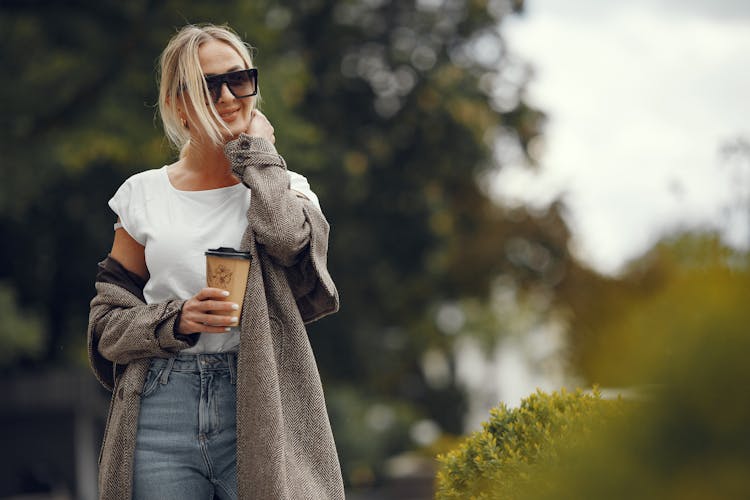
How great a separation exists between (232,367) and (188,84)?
751 millimetres

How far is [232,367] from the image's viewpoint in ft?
10.2

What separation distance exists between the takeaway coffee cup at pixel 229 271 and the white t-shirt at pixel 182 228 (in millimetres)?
162

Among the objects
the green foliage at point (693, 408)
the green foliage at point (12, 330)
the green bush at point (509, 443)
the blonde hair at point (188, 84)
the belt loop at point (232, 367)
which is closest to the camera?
the green foliage at point (693, 408)

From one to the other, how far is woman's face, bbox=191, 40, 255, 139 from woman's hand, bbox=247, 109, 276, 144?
17 millimetres

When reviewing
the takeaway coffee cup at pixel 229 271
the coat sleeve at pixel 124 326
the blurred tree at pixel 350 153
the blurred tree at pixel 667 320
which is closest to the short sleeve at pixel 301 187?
→ the takeaway coffee cup at pixel 229 271

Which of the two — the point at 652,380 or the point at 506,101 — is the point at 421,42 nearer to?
the point at 506,101

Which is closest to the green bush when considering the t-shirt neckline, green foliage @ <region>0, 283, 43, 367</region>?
the t-shirt neckline

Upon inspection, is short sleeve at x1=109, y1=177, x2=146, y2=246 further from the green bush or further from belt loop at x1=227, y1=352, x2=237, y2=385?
the green bush

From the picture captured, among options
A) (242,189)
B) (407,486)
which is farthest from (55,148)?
(242,189)

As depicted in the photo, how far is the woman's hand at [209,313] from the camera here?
2996mm

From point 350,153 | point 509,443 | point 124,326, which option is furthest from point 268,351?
point 350,153

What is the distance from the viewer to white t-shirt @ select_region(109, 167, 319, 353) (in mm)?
3193

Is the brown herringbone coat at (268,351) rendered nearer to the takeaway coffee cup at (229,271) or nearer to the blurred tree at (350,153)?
the takeaway coffee cup at (229,271)

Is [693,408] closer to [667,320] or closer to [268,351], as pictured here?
[667,320]
